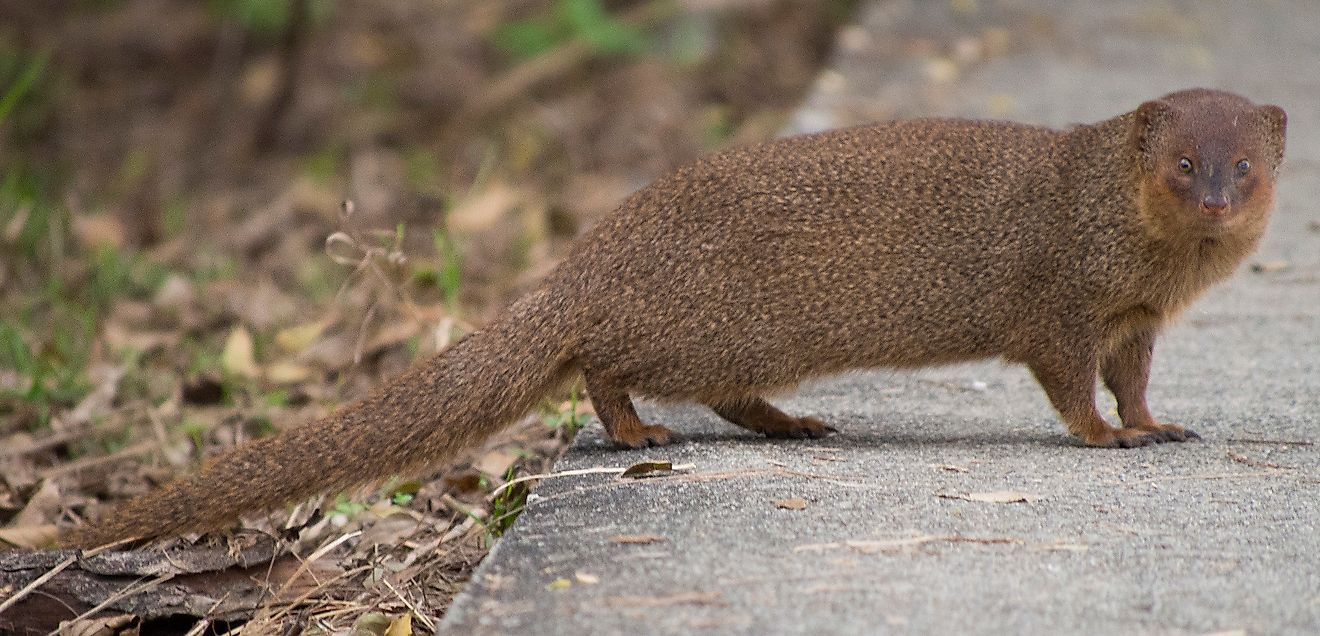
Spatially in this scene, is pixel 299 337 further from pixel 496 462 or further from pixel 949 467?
pixel 949 467

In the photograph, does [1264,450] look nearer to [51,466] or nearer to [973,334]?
[973,334]

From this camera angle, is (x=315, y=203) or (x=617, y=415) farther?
(x=315, y=203)

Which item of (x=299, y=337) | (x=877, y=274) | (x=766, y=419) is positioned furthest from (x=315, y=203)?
(x=877, y=274)

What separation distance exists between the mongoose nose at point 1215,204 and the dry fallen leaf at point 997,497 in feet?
2.68

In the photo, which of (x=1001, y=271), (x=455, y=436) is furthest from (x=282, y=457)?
(x=1001, y=271)

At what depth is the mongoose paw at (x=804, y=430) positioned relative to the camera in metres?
3.50

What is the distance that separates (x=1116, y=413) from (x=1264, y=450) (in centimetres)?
55

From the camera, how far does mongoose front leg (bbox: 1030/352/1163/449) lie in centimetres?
341

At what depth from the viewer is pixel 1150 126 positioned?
3.49 m

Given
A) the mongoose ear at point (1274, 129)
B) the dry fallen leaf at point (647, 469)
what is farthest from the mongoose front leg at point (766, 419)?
the mongoose ear at point (1274, 129)

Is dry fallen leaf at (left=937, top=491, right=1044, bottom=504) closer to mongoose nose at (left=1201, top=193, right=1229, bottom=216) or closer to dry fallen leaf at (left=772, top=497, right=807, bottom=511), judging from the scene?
dry fallen leaf at (left=772, top=497, right=807, bottom=511)

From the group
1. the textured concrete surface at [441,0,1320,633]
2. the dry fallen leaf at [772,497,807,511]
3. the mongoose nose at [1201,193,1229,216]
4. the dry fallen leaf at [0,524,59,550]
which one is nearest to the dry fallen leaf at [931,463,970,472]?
the textured concrete surface at [441,0,1320,633]

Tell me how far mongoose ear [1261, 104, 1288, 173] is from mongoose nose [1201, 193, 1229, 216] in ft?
0.94

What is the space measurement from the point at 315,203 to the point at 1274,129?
14.1 feet
